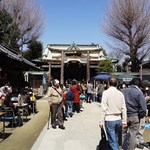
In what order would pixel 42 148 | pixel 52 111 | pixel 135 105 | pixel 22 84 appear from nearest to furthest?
1. pixel 135 105
2. pixel 42 148
3. pixel 52 111
4. pixel 22 84

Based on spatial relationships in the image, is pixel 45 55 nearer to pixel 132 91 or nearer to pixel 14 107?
pixel 14 107

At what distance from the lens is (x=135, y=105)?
754cm

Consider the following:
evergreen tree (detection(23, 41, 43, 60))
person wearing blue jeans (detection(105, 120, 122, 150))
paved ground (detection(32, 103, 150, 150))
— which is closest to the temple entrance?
evergreen tree (detection(23, 41, 43, 60))

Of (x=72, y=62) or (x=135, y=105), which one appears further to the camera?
(x=72, y=62)

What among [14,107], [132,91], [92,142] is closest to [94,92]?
[14,107]

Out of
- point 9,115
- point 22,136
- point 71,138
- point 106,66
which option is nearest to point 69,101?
point 9,115

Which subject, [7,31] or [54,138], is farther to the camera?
[7,31]

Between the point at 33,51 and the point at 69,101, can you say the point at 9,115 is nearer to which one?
the point at 69,101

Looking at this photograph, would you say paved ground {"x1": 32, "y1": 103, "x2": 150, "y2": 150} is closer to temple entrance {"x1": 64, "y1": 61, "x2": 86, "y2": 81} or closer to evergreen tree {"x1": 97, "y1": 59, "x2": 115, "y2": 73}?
evergreen tree {"x1": 97, "y1": 59, "x2": 115, "y2": 73}

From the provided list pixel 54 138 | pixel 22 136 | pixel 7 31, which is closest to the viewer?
pixel 54 138

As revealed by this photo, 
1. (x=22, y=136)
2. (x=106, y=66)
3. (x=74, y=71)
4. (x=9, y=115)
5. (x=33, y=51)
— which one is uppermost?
(x=33, y=51)

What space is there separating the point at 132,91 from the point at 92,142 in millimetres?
2493

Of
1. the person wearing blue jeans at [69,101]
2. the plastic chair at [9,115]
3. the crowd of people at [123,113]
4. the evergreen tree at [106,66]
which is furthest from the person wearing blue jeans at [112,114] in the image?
the evergreen tree at [106,66]

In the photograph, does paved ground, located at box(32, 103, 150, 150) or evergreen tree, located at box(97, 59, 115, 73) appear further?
evergreen tree, located at box(97, 59, 115, 73)
